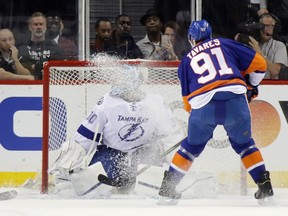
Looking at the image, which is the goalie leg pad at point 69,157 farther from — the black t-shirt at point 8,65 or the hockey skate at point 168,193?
the black t-shirt at point 8,65

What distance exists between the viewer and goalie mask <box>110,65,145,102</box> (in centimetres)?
702

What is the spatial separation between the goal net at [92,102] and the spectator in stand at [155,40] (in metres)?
0.57

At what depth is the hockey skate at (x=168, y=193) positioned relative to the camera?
6.38 metres

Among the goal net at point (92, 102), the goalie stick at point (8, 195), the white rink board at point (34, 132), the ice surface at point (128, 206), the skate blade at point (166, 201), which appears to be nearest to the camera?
the ice surface at point (128, 206)

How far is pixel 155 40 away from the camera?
8141 mm

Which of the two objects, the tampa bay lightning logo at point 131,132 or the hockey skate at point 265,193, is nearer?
the hockey skate at point 265,193

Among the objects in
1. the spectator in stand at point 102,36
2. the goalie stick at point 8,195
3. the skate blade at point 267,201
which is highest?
the spectator in stand at point 102,36

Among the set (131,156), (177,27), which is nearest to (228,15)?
(177,27)

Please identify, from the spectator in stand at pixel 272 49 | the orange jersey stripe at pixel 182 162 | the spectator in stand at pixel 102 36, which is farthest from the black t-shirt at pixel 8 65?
the orange jersey stripe at pixel 182 162

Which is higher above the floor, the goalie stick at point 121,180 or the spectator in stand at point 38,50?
the spectator in stand at point 38,50

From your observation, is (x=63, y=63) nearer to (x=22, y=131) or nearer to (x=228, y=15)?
(x=22, y=131)

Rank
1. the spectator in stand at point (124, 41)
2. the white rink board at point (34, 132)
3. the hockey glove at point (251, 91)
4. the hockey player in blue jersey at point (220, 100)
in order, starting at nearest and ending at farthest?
1. the hockey player in blue jersey at point (220, 100)
2. the hockey glove at point (251, 91)
3. the white rink board at point (34, 132)
4. the spectator in stand at point (124, 41)

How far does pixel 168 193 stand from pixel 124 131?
0.72 meters

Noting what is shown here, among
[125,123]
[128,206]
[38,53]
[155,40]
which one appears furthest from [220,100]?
[38,53]
